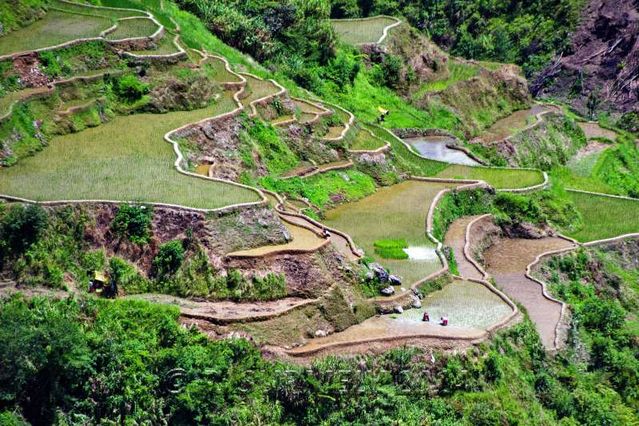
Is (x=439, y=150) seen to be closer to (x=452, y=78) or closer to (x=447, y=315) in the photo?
(x=452, y=78)

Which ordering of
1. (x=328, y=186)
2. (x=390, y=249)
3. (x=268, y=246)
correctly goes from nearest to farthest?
(x=268, y=246) < (x=390, y=249) < (x=328, y=186)

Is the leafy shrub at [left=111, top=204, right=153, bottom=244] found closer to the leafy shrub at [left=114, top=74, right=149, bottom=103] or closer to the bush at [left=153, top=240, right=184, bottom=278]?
the bush at [left=153, top=240, right=184, bottom=278]

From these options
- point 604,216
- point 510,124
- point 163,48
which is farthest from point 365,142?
point 510,124

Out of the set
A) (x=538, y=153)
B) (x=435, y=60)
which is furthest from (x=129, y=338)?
(x=435, y=60)

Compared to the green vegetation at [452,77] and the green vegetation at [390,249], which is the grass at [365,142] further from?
the green vegetation at [452,77]

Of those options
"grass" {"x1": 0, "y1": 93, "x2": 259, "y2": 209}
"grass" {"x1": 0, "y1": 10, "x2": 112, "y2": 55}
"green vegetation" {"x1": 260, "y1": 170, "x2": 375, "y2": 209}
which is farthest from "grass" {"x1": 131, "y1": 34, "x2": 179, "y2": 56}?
"green vegetation" {"x1": 260, "y1": 170, "x2": 375, "y2": 209}
